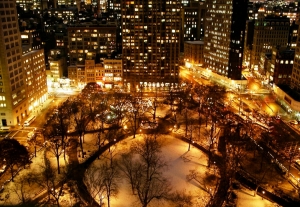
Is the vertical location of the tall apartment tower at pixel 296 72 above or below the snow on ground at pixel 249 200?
above

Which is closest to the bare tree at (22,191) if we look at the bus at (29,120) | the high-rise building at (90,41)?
the bus at (29,120)

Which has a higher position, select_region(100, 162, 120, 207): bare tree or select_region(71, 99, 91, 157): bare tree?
select_region(71, 99, 91, 157): bare tree

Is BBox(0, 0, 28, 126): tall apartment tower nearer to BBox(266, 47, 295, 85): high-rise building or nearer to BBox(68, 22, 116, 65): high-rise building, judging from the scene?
BBox(68, 22, 116, 65): high-rise building

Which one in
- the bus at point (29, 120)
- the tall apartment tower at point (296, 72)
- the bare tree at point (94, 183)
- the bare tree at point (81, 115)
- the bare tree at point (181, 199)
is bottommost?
the bare tree at point (181, 199)

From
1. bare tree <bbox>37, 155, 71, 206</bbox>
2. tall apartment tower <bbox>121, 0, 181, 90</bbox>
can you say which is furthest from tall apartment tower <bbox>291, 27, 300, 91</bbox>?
bare tree <bbox>37, 155, 71, 206</bbox>

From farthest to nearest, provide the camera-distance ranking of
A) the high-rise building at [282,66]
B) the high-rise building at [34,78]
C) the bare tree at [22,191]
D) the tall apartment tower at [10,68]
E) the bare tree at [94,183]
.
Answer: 1. the high-rise building at [282,66]
2. the high-rise building at [34,78]
3. the tall apartment tower at [10,68]
4. the bare tree at [94,183]
5. the bare tree at [22,191]

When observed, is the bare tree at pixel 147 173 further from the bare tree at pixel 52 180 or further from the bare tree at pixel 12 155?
the bare tree at pixel 12 155

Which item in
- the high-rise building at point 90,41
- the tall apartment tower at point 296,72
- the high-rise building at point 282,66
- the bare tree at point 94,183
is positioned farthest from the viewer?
the high-rise building at point 90,41

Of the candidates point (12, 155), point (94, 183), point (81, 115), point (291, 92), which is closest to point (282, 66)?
point (291, 92)

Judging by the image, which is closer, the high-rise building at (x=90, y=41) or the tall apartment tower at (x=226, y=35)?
the tall apartment tower at (x=226, y=35)
